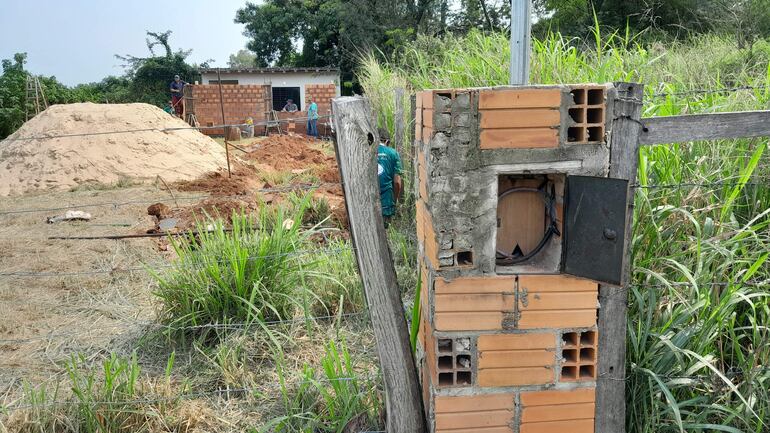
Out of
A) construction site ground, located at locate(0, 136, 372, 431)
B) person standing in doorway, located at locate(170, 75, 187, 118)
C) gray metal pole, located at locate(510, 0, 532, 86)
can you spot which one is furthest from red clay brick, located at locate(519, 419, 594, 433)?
person standing in doorway, located at locate(170, 75, 187, 118)

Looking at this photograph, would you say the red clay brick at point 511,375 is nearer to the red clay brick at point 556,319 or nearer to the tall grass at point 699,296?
the red clay brick at point 556,319

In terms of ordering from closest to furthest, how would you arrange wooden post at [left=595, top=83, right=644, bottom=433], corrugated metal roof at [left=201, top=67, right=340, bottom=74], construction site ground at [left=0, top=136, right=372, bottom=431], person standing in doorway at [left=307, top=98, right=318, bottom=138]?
1. wooden post at [left=595, top=83, right=644, bottom=433]
2. construction site ground at [left=0, top=136, right=372, bottom=431]
3. person standing in doorway at [left=307, top=98, right=318, bottom=138]
4. corrugated metal roof at [left=201, top=67, right=340, bottom=74]

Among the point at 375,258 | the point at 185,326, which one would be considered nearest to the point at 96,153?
the point at 185,326

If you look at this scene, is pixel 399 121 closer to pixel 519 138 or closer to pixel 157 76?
pixel 519 138

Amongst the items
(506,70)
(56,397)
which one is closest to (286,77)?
(506,70)

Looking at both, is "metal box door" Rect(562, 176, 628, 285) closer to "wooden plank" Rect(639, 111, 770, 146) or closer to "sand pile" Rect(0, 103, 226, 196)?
"wooden plank" Rect(639, 111, 770, 146)

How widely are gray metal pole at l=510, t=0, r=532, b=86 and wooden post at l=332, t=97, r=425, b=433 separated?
0.58 meters

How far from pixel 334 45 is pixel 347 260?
112 feet

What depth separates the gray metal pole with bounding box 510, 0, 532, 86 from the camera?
2.19m

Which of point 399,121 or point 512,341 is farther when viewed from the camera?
point 399,121

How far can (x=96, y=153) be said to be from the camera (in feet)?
42.6

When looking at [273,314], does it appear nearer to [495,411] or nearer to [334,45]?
[495,411]

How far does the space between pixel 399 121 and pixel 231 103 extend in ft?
67.4

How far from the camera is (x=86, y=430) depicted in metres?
2.83
